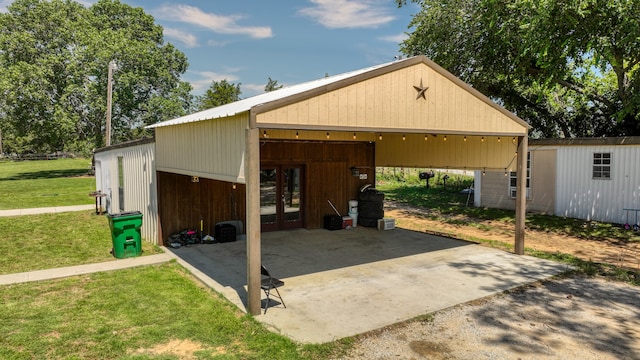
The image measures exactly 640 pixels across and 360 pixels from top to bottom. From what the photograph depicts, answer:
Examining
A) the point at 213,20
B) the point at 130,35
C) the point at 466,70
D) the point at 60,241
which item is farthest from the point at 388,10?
the point at 130,35

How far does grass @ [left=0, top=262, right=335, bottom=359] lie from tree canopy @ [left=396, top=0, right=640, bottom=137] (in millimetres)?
12549

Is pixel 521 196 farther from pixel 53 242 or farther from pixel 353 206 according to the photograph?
pixel 53 242

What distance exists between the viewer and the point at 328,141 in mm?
12711

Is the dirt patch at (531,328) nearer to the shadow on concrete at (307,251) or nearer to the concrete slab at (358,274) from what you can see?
the concrete slab at (358,274)

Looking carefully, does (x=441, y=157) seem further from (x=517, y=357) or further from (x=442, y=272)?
(x=517, y=357)

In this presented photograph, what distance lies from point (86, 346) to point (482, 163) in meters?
9.73

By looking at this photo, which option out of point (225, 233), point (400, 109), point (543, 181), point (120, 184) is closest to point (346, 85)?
point (400, 109)

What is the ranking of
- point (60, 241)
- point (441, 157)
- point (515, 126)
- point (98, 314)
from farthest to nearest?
point (441, 157) → point (60, 241) → point (515, 126) → point (98, 314)

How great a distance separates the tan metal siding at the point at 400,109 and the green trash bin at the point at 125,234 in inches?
195

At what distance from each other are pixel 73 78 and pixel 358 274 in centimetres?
2749

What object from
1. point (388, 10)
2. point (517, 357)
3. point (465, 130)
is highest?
point (388, 10)

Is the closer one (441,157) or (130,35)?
(441,157)

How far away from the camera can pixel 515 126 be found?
9500 mm

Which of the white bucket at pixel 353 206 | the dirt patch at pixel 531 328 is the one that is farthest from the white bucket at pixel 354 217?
the dirt patch at pixel 531 328
